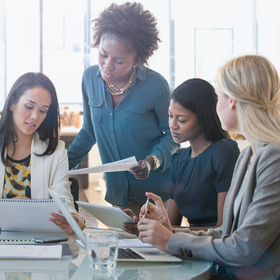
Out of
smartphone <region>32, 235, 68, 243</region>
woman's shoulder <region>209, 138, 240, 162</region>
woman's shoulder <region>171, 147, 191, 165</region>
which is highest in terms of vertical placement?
woman's shoulder <region>209, 138, 240, 162</region>

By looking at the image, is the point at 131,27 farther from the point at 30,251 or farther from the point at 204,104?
the point at 30,251

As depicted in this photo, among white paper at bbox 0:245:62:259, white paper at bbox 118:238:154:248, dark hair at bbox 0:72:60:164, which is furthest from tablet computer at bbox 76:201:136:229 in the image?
dark hair at bbox 0:72:60:164

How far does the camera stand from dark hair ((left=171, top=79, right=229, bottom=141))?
4.89ft

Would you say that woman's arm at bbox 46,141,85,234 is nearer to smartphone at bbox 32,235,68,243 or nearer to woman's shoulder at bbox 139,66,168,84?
Answer: smartphone at bbox 32,235,68,243

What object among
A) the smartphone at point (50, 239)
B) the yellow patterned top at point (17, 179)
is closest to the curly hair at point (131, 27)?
the yellow patterned top at point (17, 179)

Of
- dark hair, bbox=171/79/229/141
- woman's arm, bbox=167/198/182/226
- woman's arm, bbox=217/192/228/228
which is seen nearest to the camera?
woman's arm, bbox=217/192/228/228

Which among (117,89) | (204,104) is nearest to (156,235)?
(204,104)

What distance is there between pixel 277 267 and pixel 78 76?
5.28 m

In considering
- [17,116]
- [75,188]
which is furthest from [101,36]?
[75,188]

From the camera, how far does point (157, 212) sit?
119 centimetres

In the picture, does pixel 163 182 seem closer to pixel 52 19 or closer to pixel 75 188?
pixel 75 188

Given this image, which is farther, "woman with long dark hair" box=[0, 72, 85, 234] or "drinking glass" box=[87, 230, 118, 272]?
"woman with long dark hair" box=[0, 72, 85, 234]

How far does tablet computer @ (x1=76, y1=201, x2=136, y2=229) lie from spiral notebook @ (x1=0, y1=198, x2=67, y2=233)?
0.31 ft

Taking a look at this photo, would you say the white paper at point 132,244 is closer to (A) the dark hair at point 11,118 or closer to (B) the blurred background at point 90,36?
(A) the dark hair at point 11,118
